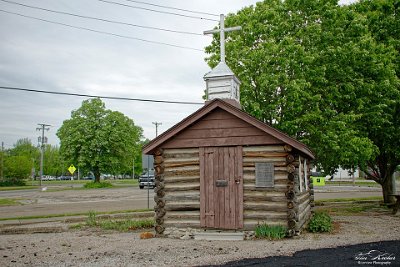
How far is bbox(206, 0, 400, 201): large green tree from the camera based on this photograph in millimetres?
17719

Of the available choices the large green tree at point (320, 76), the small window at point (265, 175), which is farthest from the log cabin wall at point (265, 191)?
the large green tree at point (320, 76)

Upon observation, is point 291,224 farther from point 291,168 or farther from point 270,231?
point 291,168

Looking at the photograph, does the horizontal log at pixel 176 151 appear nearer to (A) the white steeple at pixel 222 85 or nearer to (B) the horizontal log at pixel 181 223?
(B) the horizontal log at pixel 181 223

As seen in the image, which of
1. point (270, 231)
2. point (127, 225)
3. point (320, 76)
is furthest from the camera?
point (320, 76)

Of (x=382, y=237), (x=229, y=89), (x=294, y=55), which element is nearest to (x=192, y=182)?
(x=229, y=89)

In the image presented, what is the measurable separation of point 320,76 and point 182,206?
379 inches

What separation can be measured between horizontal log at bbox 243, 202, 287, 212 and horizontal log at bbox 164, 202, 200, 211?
1655mm

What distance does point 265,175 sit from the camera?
40.7 ft

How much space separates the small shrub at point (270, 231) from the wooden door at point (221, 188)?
0.61 metres

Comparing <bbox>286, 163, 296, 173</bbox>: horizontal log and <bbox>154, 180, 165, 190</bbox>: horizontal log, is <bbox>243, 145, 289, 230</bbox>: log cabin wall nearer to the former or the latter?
<bbox>286, 163, 296, 173</bbox>: horizontal log

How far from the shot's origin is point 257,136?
12.5 metres

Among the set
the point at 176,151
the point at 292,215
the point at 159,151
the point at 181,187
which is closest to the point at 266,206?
the point at 292,215

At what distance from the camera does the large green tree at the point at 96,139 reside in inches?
2108

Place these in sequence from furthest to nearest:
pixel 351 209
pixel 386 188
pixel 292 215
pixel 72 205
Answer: pixel 72 205
pixel 386 188
pixel 351 209
pixel 292 215
